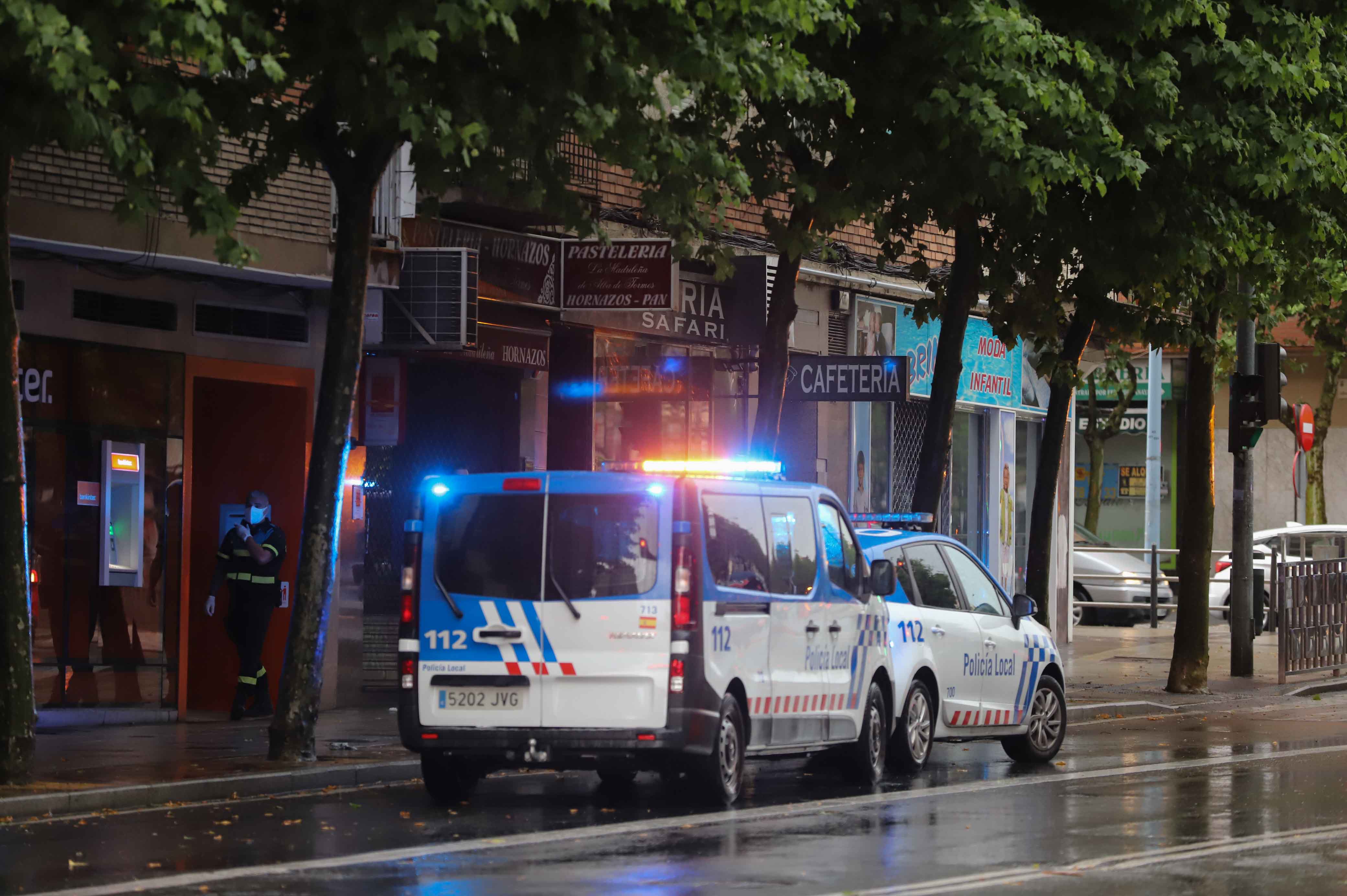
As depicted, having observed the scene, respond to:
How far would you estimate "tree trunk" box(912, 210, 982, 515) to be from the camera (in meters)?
19.7

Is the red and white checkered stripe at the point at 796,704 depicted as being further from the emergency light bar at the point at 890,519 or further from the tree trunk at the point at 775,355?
the tree trunk at the point at 775,355

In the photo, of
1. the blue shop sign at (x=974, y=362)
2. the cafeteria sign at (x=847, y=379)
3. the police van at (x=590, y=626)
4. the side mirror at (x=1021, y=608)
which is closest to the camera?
the police van at (x=590, y=626)

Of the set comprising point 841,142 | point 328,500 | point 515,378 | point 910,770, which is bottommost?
point 910,770

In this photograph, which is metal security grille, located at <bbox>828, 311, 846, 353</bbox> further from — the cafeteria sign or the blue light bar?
the blue light bar

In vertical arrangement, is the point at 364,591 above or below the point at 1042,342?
below

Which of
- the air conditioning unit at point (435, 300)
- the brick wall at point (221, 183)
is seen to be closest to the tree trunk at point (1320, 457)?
the air conditioning unit at point (435, 300)

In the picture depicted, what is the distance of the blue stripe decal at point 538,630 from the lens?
1203cm

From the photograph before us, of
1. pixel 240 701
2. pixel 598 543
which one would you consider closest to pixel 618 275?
pixel 240 701

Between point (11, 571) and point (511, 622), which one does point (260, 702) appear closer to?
point (11, 571)

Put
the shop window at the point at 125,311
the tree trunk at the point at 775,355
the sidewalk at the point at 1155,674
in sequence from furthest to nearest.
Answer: the sidewalk at the point at 1155,674
the tree trunk at the point at 775,355
the shop window at the point at 125,311

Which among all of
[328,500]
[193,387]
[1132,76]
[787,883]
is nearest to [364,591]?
[193,387]

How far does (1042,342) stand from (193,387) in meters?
8.76

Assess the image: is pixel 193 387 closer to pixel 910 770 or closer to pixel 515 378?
pixel 515 378

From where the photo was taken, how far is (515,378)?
70.2 feet
